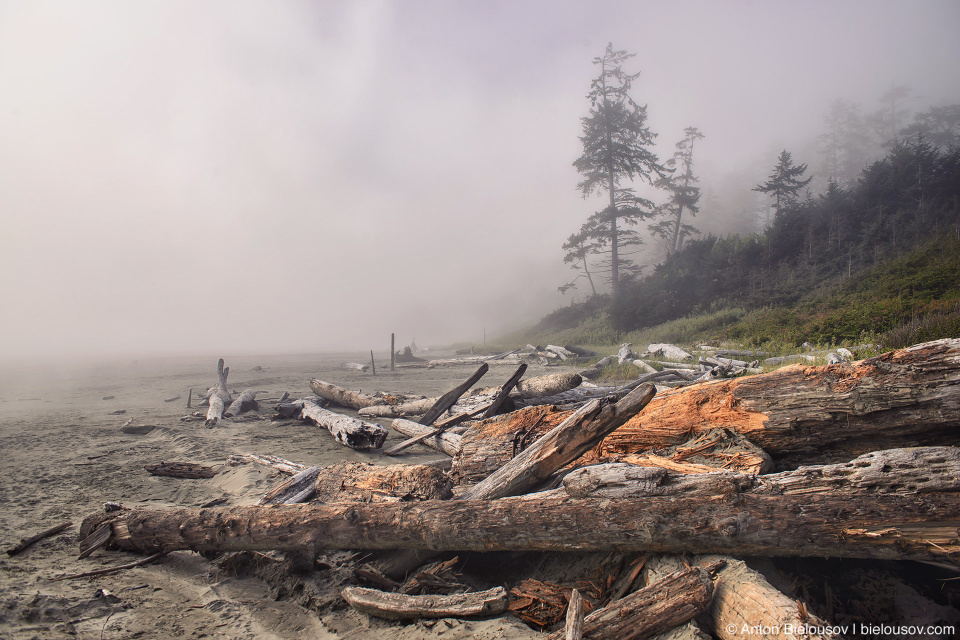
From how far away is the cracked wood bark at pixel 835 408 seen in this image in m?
2.95

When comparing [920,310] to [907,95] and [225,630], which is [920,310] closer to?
[225,630]

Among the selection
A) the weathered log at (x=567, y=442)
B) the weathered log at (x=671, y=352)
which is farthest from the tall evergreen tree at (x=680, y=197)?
the weathered log at (x=567, y=442)

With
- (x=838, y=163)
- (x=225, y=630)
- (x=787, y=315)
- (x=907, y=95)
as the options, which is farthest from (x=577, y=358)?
(x=907, y=95)

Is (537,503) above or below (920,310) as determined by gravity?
below

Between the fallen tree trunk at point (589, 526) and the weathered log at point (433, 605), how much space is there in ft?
1.19

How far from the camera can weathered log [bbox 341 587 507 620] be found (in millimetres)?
2911

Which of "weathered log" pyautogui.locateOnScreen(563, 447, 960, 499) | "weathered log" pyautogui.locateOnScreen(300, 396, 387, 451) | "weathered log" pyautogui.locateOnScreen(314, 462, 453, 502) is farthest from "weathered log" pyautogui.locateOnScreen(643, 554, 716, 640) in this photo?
"weathered log" pyautogui.locateOnScreen(300, 396, 387, 451)

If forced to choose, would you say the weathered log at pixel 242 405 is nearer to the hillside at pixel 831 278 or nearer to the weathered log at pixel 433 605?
the weathered log at pixel 433 605

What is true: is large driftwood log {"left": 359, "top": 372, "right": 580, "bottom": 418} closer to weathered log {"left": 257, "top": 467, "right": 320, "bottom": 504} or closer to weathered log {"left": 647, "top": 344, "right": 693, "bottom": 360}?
weathered log {"left": 257, "top": 467, "right": 320, "bottom": 504}

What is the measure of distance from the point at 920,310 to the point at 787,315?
5636mm

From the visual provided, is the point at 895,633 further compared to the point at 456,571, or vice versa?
the point at 456,571

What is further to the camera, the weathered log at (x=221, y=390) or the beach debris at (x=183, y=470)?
the weathered log at (x=221, y=390)

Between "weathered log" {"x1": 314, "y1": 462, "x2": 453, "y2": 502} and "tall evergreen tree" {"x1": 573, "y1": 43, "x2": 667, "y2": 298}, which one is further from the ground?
"tall evergreen tree" {"x1": 573, "y1": 43, "x2": 667, "y2": 298}

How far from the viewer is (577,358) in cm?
1934
